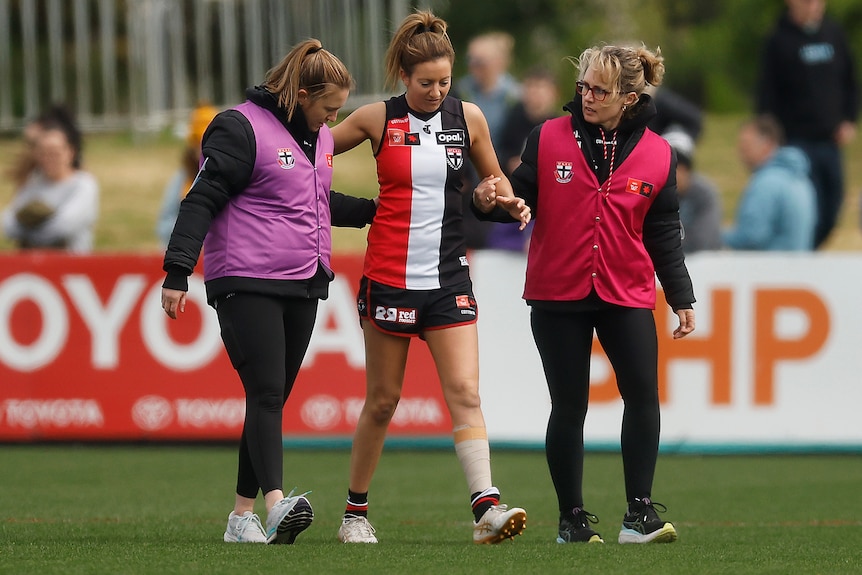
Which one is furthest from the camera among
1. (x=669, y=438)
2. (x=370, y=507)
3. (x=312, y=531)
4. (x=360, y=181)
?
(x=360, y=181)

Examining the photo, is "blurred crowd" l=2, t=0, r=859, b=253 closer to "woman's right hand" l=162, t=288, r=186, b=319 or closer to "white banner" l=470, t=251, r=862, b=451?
"white banner" l=470, t=251, r=862, b=451

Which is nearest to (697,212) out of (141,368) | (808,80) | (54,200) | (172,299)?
(808,80)

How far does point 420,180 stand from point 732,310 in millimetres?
4688

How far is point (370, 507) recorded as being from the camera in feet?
25.5

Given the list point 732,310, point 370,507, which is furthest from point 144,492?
point 732,310

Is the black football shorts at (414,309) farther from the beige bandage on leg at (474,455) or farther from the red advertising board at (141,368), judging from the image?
the red advertising board at (141,368)

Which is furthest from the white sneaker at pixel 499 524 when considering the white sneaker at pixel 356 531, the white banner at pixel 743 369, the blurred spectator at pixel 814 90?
the blurred spectator at pixel 814 90

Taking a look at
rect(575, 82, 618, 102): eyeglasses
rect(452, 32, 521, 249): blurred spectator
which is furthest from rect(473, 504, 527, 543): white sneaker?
rect(452, 32, 521, 249): blurred spectator

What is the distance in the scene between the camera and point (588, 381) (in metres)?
6.22

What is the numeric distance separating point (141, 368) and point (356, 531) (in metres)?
4.59

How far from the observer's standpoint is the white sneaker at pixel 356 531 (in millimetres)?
6246

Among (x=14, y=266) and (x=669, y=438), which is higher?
(x=14, y=266)

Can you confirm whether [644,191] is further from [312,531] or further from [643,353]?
[312,531]

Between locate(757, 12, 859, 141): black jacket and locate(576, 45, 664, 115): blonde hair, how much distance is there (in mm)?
7169
